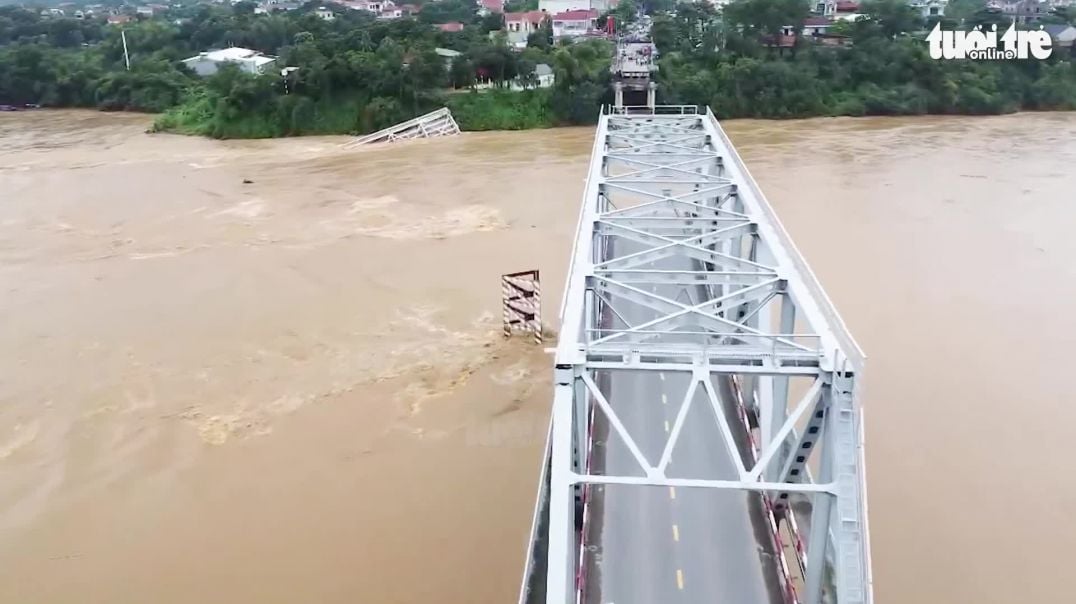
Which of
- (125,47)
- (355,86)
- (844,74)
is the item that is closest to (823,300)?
(355,86)

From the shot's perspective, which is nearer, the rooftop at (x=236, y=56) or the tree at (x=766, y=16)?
the tree at (x=766, y=16)

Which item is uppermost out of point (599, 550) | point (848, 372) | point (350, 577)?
point (848, 372)

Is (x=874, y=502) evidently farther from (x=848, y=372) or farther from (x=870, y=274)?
(x=870, y=274)

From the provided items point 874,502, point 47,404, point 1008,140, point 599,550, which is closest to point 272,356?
point 47,404

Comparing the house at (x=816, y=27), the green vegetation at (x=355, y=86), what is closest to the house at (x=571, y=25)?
the green vegetation at (x=355, y=86)

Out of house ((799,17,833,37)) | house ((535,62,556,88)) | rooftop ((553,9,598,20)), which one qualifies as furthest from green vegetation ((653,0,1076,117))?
rooftop ((553,9,598,20))

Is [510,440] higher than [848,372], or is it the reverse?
[848,372]

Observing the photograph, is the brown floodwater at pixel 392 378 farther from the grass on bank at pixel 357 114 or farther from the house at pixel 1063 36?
the house at pixel 1063 36
